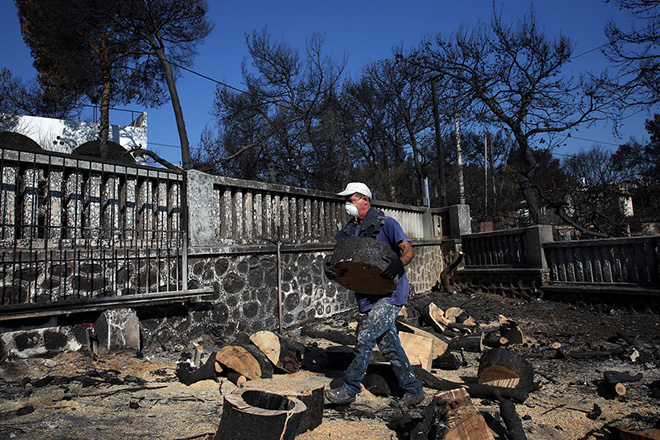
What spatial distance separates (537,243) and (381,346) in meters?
7.76

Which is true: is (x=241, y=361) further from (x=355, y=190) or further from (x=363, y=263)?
(x=355, y=190)

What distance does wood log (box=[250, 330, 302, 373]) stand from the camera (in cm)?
494

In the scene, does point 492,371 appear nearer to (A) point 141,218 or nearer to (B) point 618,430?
(B) point 618,430

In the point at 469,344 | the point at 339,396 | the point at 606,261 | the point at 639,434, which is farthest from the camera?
the point at 606,261

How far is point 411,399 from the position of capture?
397cm

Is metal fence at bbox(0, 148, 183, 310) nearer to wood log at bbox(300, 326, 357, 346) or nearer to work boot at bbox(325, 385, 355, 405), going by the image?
wood log at bbox(300, 326, 357, 346)

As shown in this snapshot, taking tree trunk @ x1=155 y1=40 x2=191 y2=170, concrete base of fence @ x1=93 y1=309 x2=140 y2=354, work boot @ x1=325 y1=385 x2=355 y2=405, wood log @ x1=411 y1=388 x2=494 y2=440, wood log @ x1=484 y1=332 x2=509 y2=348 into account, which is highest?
tree trunk @ x1=155 y1=40 x2=191 y2=170

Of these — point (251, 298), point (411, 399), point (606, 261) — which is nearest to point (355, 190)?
point (411, 399)

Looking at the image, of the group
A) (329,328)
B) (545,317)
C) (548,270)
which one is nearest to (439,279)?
(548,270)

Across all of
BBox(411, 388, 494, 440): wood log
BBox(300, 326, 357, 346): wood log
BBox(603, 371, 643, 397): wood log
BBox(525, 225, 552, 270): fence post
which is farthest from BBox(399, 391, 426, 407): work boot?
BBox(525, 225, 552, 270): fence post

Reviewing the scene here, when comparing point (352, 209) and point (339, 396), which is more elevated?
point (352, 209)

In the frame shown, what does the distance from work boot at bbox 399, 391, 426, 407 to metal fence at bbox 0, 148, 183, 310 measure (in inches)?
133

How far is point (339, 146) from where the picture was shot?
20.5 meters

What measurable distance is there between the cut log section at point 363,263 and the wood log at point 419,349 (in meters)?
1.42
